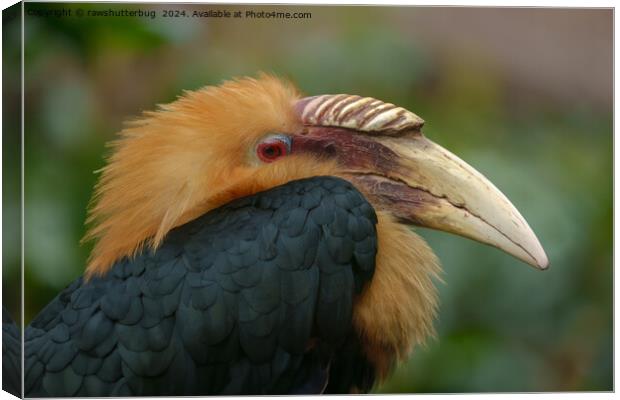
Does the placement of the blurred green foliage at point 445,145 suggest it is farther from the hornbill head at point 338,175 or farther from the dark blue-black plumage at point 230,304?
the dark blue-black plumage at point 230,304

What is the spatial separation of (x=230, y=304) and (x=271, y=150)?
20.6 inches

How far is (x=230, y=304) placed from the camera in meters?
2.62

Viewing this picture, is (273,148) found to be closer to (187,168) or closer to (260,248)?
(187,168)

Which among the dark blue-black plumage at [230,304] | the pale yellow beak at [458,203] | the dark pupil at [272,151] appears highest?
the dark pupil at [272,151]

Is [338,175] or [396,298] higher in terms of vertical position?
[338,175]

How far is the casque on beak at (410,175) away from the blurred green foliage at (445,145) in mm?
347

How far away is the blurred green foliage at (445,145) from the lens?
3.07 meters

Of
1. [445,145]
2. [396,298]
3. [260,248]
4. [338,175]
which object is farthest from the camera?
[445,145]

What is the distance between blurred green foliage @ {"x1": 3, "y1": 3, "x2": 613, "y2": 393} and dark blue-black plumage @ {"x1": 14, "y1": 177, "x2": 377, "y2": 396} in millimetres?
479

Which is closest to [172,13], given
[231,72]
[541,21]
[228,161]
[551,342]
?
[231,72]

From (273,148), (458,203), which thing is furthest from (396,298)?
(273,148)

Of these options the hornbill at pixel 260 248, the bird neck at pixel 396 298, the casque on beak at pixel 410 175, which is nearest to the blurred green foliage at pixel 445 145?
the hornbill at pixel 260 248

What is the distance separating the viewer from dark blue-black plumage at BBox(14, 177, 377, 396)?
2.61 m

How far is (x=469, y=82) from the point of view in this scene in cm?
326
